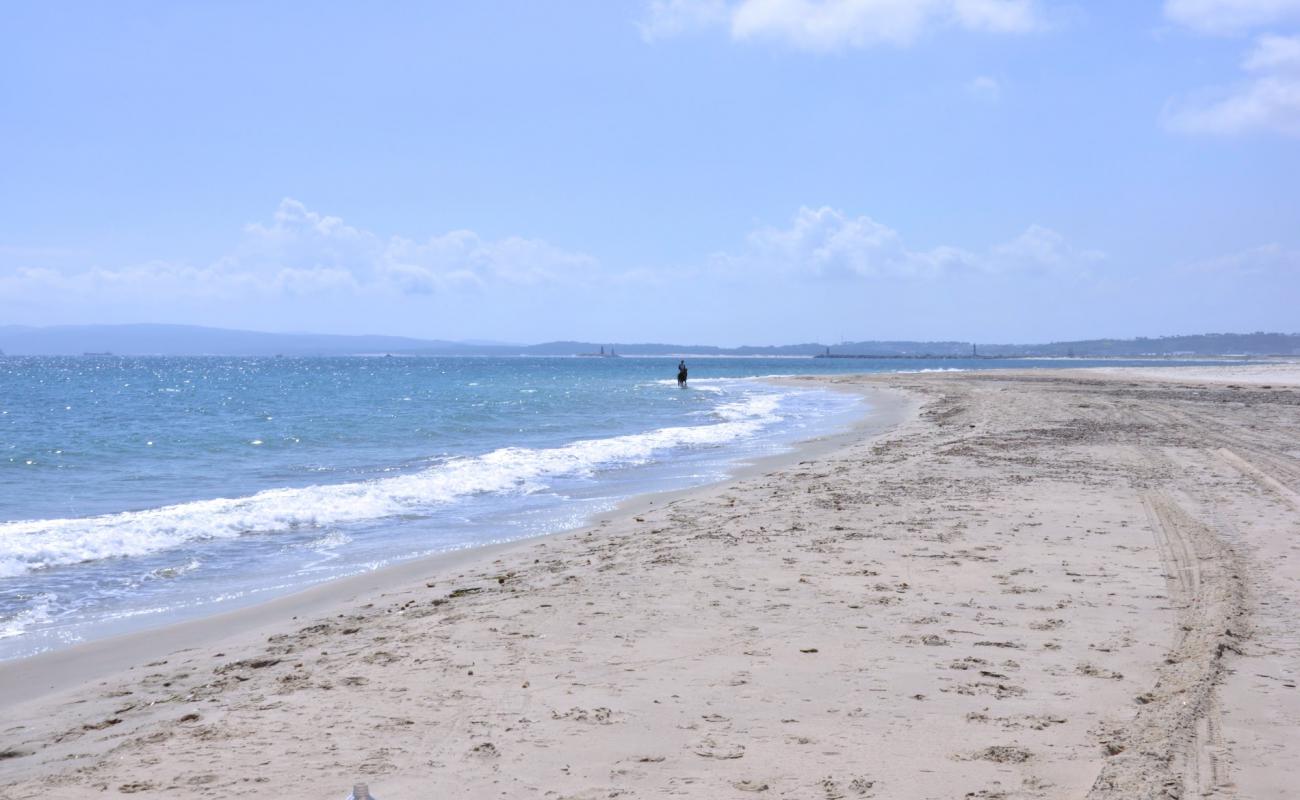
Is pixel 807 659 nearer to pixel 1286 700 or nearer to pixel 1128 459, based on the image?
pixel 1286 700

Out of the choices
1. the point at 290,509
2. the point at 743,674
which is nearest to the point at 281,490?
the point at 290,509

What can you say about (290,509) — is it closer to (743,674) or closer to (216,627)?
(216,627)

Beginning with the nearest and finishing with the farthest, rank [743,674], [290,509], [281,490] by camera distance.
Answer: [743,674] < [290,509] < [281,490]

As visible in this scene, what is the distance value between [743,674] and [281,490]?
467 inches

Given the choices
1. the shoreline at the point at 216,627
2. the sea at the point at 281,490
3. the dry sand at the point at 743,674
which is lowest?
the sea at the point at 281,490

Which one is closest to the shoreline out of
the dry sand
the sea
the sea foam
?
Result: the dry sand

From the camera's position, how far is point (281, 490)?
15.2m

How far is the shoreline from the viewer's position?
20.1ft

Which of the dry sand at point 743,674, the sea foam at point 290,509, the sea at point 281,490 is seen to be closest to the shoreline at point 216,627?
the dry sand at point 743,674

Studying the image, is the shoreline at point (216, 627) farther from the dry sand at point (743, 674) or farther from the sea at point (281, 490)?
the sea at point (281, 490)

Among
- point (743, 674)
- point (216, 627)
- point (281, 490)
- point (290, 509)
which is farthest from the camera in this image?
point (281, 490)

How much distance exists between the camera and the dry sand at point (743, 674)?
4.15 metres

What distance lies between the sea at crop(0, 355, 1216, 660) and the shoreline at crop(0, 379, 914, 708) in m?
0.26

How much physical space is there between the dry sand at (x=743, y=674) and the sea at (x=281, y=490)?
1242 mm
